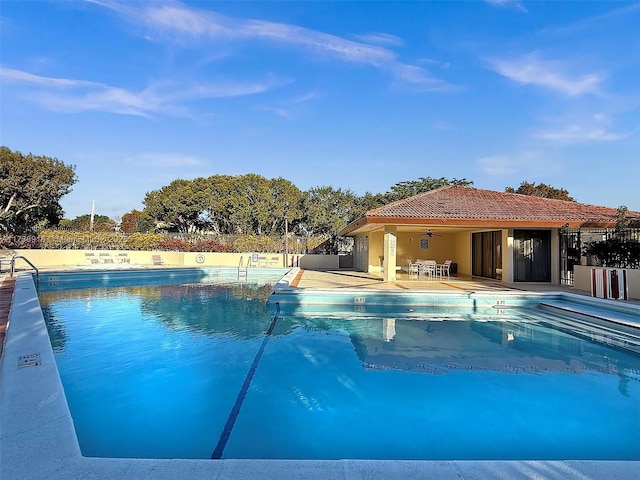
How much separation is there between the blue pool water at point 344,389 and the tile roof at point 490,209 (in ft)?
16.8

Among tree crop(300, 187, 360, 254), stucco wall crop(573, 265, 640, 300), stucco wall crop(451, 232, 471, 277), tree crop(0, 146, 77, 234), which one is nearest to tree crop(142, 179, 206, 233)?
tree crop(300, 187, 360, 254)

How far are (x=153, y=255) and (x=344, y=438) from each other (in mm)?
23241

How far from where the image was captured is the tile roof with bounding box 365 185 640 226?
527 inches

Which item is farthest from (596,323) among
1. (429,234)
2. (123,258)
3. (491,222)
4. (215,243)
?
(123,258)

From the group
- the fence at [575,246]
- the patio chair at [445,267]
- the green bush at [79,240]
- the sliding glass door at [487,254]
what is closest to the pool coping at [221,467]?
the fence at [575,246]

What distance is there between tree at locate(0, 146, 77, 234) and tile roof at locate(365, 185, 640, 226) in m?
22.9

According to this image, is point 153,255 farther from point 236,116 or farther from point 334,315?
point 334,315

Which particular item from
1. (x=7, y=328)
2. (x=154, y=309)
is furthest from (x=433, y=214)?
(x=7, y=328)

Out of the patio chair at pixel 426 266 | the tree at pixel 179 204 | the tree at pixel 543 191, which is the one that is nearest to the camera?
the patio chair at pixel 426 266

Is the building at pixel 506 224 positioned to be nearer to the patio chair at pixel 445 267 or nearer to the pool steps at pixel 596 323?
the patio chair at pixel 445 267

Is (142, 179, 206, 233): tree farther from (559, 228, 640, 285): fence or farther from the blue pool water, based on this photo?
(559, 228, 640, 285): fence

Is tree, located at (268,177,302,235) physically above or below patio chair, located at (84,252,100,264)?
above

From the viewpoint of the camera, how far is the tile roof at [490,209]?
1338cm

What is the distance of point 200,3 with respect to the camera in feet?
40.4
